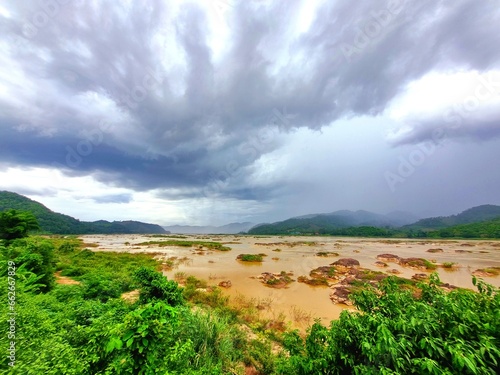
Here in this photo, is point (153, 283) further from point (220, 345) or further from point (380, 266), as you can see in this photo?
point (380, 266)

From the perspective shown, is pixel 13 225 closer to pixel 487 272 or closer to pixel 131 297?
pixel 131 297

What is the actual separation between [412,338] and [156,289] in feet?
28.8

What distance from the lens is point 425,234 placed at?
88.6 meters

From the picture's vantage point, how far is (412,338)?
9.83ft

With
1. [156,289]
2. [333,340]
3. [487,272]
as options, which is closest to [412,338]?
[333,340]

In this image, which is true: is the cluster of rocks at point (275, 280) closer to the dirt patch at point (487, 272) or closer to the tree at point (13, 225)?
the dirt patch at point (487, 272)

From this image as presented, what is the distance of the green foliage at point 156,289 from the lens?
8395 millimetres

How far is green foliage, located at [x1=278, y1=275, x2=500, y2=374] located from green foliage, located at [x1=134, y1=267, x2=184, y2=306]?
581cm

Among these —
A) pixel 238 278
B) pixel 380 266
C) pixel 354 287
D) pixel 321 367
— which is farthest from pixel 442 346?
pixel 380 266

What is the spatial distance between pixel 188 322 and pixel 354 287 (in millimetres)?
15750

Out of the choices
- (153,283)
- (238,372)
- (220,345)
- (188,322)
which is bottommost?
(238,372)

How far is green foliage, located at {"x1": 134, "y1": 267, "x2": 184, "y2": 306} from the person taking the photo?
27.5 ft

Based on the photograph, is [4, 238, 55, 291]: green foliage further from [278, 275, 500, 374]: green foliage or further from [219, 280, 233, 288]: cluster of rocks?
[278, 275, 500, 374]: green foliage

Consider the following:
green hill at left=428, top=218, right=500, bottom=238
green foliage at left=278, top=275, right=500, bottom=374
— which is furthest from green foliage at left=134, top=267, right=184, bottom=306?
green hill at left=428, top=218, right=500, bottom=238
